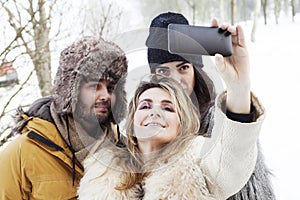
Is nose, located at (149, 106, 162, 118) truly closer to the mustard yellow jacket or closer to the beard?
the beard

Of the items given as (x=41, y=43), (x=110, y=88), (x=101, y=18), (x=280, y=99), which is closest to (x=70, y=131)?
(x=110, y=88)

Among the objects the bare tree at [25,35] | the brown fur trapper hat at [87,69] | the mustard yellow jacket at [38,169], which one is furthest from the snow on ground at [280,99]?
the bare tree at [25,35]

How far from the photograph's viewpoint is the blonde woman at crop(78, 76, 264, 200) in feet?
2.85

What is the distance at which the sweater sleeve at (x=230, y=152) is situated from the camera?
0.84 meters

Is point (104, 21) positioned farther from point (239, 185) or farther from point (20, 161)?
point (239, 185)

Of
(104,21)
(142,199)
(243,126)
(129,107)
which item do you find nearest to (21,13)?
(104,21)

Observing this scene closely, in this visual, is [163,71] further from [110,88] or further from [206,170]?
[206,170]

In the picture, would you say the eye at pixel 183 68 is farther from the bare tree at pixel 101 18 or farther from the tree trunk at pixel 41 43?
the bare tree at pixel 101 18

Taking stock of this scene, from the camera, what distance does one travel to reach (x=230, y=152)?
0.86 meters

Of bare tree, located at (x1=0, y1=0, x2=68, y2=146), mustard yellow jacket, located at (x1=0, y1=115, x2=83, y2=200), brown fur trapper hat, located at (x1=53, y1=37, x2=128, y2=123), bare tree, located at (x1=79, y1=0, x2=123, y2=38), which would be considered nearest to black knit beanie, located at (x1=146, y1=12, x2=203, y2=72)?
brown fur trapper hat, located at (x1=53, y1=37, x2=128, y2=123)

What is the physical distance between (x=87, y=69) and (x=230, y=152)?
68 cm

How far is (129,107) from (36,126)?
49cm

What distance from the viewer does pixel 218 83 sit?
40.8 inches

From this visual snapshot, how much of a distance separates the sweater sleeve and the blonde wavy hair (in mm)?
101
